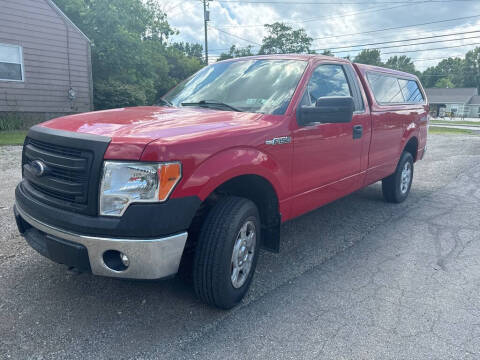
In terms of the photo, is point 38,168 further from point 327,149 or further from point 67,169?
point 327,149

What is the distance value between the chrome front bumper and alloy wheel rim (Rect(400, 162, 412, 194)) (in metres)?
4.55

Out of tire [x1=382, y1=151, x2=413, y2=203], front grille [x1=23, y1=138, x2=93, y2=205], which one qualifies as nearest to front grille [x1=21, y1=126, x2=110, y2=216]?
front grille [x1=23, y1=138, x2=93, y2=205]

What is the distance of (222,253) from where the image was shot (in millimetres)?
2500

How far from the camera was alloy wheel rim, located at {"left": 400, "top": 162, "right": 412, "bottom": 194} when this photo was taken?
19.1ft

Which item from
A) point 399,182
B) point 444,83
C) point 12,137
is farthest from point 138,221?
point 444,83

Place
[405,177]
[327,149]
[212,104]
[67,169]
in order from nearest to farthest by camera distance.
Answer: [67,169], [212,104], [327,149], [405,177]

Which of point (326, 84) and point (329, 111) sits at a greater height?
point (326, 84)

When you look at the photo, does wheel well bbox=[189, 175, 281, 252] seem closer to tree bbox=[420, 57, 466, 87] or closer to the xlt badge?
the xlt badge

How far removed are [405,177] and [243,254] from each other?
4.08m

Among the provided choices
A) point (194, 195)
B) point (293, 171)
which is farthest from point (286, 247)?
point (194, 195)

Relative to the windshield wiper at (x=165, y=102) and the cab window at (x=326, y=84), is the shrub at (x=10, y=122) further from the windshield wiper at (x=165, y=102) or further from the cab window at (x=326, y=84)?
the cab window at (x=326, y=84)

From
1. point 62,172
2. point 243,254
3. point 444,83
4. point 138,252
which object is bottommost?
point 243,254

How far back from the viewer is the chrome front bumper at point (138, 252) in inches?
85.9

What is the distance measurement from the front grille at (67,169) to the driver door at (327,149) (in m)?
1.67
